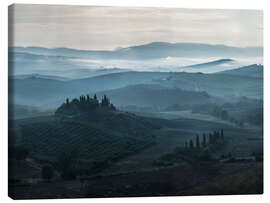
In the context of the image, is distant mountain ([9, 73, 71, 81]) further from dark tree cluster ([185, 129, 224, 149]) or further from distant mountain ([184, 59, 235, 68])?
dark tree cluster ([185, 129, 224, 149])

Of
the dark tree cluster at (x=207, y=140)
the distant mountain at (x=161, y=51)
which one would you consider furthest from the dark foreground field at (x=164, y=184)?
the distant mountain at (x=161, y=51)

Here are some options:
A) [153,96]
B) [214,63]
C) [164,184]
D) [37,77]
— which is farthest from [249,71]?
[37,77]

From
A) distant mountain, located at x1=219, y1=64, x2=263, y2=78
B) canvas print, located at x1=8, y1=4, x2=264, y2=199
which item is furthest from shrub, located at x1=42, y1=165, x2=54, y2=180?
distant mountain, located at x1=219, y1=64, x2=263, y2=78

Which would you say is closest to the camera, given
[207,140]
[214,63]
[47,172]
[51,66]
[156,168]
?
[47,172]

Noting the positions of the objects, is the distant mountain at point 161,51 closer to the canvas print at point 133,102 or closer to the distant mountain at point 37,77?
the canvas print at point 133,102

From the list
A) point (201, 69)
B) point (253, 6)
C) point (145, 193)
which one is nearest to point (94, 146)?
point (145, 193)

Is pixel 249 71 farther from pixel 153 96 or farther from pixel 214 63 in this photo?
pixel 153 96
